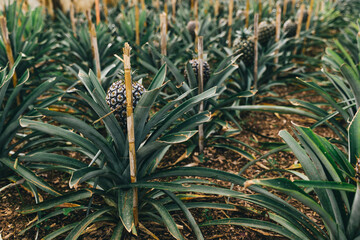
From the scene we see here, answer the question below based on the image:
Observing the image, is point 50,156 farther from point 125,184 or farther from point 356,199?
point 356,199

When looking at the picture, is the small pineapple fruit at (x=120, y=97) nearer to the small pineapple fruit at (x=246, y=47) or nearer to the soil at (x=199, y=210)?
the soil at (x=199, y=210)

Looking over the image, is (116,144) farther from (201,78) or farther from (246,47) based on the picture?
(246,47)

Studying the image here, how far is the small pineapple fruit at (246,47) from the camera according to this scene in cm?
245

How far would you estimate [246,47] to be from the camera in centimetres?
245

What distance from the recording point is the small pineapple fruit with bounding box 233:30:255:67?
2451mm

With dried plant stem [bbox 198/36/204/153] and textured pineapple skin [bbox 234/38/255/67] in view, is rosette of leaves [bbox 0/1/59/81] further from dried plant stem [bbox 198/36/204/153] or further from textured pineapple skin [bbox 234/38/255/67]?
textured pineapple skin [bbox 234/38/255/67]

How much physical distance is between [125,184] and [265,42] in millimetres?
2382

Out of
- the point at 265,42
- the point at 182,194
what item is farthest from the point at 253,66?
the point at 182,194

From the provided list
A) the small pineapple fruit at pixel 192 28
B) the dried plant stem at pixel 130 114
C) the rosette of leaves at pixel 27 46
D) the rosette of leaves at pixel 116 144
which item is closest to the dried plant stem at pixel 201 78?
the rosette of leaves at pixel 116 144

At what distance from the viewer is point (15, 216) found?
1.46 meters

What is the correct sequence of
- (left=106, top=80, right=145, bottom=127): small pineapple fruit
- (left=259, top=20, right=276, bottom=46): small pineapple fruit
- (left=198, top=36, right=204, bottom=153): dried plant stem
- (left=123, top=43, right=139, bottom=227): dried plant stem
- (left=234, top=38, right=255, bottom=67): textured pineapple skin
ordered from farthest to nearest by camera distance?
(left=259, top=20, right=276, bottom=46): small pineapple fruit → (left=234, top=38, right=255, bottom=67): textured pineapple skin → (left=198, top=36, right=204, bottom=153): dried plant stem → (left=106, top=80, right=145, bottom=127): small pineapple fruit → (left=123, top=43, right=139, bottom=227): dried plant stem

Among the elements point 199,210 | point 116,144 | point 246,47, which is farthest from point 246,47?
point 116,144

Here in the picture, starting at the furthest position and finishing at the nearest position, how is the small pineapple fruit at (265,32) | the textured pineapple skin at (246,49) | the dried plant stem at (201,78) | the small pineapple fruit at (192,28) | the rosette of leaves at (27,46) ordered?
1. the small pineapple fruit at (192,28)
2. the small pineapple fruit at (265,32)
3. the textured pineapple skin at (246,49)
4. the rosette of leaves at (27,46)
5. the dried plant stem at (201,78)

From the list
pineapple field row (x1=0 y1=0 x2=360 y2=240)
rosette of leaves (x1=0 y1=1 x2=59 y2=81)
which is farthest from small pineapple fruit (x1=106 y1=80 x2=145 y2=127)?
rosette of leaves (x1=0 y1=1 x2=59 y2=81)
